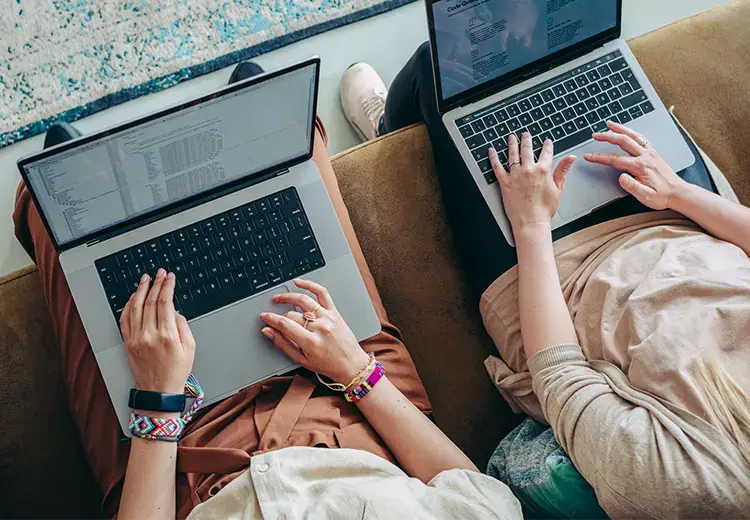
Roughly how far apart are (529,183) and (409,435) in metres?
0.44

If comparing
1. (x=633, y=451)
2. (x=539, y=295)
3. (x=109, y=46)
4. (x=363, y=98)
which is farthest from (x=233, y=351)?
(x=109, y=46)

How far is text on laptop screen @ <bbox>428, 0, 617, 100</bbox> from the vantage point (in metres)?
1.01

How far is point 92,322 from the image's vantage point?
0.98 m

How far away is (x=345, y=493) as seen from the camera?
2.67 feet

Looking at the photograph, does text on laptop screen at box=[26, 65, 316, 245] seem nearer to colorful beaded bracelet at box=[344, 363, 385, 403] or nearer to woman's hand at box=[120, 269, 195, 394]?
woman's hand at box=[120, 269, 195, 394]

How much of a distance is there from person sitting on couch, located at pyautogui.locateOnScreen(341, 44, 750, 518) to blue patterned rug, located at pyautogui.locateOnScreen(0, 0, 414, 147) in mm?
527

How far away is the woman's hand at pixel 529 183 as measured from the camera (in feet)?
3.45

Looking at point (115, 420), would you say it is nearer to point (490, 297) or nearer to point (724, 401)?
point (490, 297)

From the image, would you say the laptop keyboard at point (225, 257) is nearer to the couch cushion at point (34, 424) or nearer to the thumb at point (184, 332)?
the thumb at point (184, 332)

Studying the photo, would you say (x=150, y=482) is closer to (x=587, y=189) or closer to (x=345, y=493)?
(x=345, y=493)

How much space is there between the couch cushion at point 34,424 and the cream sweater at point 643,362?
2.32 feet

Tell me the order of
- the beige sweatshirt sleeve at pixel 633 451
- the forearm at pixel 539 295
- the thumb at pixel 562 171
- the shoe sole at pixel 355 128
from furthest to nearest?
1. the shoe sole at pixel 355 128
2. the thumb at pixel 562 171
3. the forearm at pixel 539 295
4. the beige sweatshirt sleeve at pixel 633 451

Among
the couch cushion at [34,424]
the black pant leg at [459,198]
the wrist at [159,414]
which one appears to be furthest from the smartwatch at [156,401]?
the black pant leg at [459,198]

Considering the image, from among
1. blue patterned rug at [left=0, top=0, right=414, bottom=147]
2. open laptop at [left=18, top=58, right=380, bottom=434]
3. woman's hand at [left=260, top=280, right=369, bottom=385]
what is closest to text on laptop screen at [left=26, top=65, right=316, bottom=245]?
open laptop at [left=18, top=58, right=380, bottom=434]
